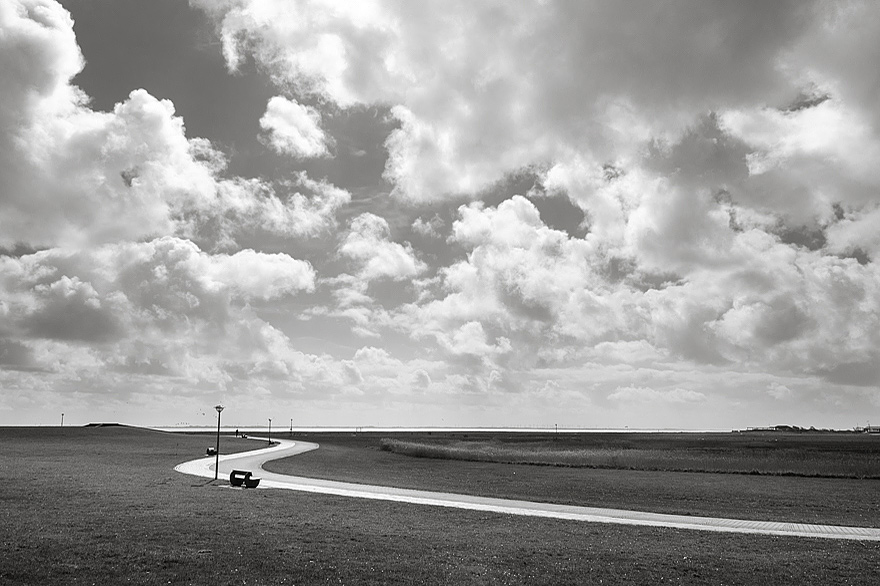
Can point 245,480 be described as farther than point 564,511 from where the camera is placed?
Yes

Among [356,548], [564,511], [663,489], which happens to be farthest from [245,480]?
[663,489]

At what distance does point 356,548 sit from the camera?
1745 cm

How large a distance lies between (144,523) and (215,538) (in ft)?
10.00

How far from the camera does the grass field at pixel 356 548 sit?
1493 cm

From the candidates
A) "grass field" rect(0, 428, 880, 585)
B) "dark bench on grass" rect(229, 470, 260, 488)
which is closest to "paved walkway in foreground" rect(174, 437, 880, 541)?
"dark bench on grass" rect(229, 470, 260, 488)

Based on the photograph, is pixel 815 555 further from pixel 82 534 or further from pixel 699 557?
pixel 82 534

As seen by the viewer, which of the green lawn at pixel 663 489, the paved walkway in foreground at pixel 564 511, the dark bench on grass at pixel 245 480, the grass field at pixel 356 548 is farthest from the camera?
the dark bench on grass at pixel 245 480

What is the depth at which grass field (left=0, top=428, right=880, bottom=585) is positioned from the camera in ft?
49.0

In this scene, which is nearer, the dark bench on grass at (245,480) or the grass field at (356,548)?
the grass field at (356,548)

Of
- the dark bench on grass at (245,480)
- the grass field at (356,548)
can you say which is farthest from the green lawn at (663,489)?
the grass field at (356,548)

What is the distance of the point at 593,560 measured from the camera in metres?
17.0

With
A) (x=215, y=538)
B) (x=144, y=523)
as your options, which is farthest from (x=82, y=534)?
(x=215, y=538)

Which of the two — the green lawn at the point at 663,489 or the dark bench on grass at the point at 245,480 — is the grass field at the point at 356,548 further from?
the green lawn at the point at 663,489

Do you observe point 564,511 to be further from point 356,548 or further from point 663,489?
point 663,489
